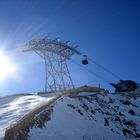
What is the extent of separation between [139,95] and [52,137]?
16059mm

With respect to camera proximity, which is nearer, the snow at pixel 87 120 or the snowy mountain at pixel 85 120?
the snowy mountain at pixel 85 120

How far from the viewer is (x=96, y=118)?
2158 centimetres

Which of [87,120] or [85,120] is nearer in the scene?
[85,120]

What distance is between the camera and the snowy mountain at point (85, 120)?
17.2 meters

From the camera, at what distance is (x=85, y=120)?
2030 centimetres

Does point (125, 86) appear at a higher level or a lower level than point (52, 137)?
higher

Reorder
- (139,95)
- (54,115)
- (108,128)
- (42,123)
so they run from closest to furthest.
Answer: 1. (42,123)
2. (54,115)
3. (108,128)
4. (139,95)

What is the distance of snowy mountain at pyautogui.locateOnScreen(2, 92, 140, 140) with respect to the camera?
17.2 meters

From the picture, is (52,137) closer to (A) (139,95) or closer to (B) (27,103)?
(B) (27,103)

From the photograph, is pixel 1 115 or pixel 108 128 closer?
pixel 108 128

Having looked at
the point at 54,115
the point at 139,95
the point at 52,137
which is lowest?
the point at 52,137

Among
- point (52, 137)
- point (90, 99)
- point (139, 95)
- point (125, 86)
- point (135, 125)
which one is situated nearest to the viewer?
point (52, 137)

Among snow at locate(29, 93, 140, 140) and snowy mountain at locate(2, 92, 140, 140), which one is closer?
snowy mountain at locate(2, 92, 140, 140)

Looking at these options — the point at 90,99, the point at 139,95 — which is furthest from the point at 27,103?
the point at 139,95
